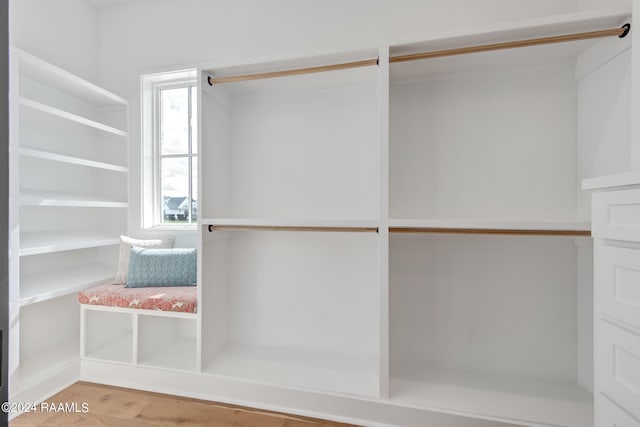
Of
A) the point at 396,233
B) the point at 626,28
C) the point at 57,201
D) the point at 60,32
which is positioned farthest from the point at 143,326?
the point at 626,28

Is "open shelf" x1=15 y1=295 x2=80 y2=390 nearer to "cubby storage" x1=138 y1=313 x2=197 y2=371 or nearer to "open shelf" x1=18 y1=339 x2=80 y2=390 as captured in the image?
"open shelf" x1=18 y1=339 x2=80 y2=390

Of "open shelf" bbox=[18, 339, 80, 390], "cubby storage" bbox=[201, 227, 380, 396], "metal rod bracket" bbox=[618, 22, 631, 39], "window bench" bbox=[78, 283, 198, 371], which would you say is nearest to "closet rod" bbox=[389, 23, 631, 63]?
"metal rod bracket" bbox=[618, 22, 631, 39]

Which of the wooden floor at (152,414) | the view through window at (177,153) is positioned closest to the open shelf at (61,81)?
the view through window at (177,153)

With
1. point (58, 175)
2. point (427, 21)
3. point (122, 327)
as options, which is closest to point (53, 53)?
point (58, 175)

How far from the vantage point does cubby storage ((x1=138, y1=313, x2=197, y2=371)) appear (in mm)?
1967

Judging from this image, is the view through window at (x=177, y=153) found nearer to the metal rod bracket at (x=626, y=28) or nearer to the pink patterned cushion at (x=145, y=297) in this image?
the pink patterned cushion at (x=145, y=297)

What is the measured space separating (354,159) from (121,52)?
2.11m

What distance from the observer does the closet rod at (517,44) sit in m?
1.36

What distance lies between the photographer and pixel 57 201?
195cm

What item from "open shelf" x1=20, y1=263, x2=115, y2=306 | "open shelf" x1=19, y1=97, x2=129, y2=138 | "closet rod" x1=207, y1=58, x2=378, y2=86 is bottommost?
"open shelf" x1=20, y1=263, x2=115, y2=306

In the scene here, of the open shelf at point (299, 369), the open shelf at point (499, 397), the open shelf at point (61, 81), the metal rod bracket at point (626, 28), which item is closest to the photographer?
the metal rod bracket at point (626, 28)

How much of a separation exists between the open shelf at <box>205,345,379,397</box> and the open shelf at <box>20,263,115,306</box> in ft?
3.38

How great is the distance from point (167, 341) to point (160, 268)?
1.83ft

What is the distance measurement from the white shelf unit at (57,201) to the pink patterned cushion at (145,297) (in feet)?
0.58
